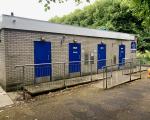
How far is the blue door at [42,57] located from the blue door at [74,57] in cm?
165

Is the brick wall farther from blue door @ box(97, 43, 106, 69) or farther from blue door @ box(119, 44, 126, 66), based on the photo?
blue door @ box(119, 44, 126, 66)

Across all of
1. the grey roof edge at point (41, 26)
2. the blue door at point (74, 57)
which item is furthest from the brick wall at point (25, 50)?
the blue door at point (74, 57)

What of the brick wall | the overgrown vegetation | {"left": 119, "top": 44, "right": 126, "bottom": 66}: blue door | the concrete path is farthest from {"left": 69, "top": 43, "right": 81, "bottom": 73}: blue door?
the overgrown vegetation

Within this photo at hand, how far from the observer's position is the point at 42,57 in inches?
424

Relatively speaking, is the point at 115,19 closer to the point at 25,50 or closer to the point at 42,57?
the point at 42,57

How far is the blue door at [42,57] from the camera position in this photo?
34.3ft

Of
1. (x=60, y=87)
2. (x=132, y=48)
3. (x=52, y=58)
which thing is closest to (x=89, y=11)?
(x=132, y=48)

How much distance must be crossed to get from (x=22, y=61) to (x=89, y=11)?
2386 centimetres

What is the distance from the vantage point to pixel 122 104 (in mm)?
7586

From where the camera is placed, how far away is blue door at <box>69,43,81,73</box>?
12.4m

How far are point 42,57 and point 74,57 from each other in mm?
2469

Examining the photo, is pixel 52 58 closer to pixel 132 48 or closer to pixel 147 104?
pixel 147 104

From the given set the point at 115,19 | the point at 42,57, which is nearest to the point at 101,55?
the point at 42,57

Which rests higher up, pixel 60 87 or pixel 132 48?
pixel 132 48
